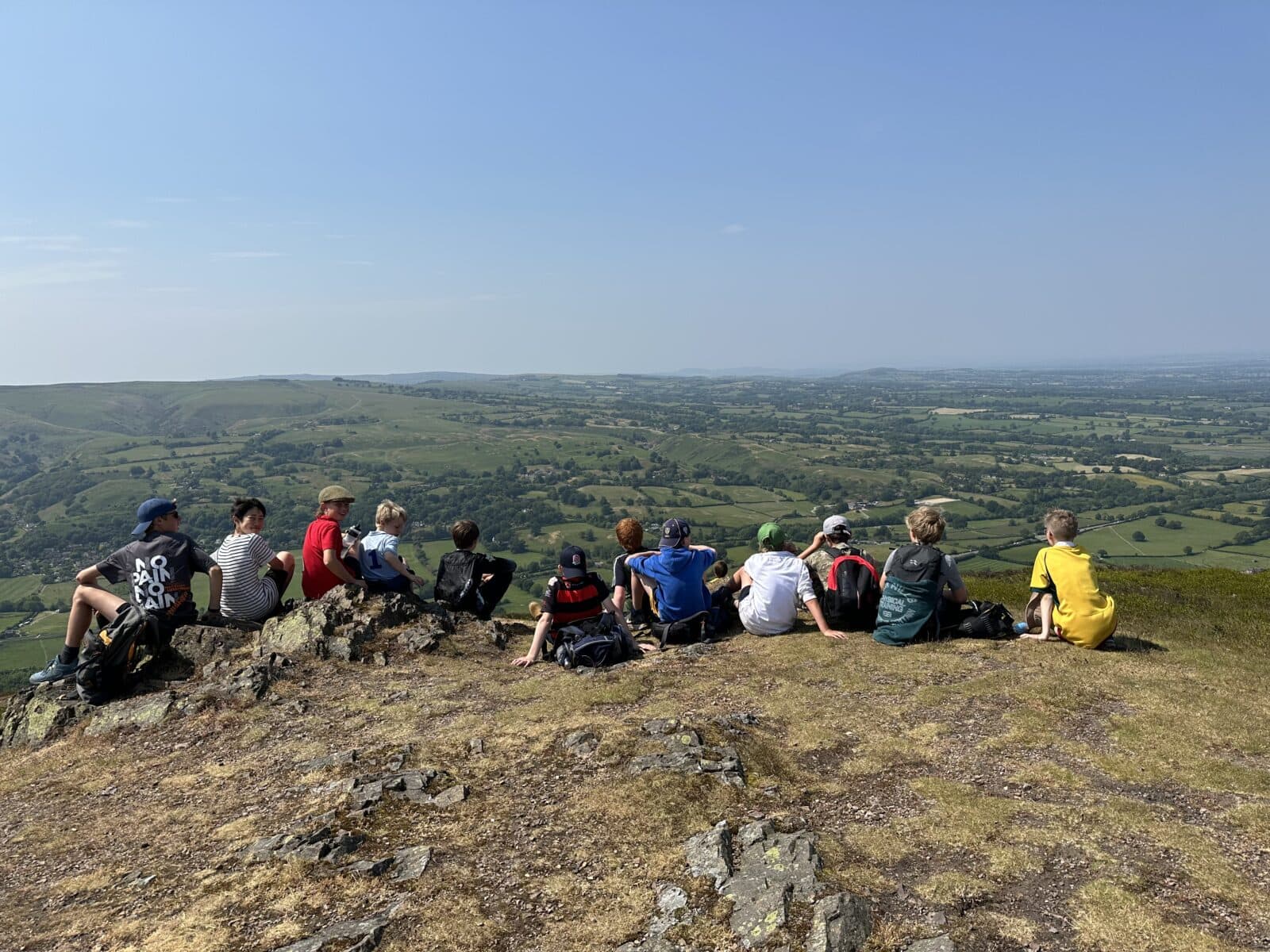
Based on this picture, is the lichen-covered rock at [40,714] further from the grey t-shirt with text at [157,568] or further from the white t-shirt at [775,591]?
the white t-shirt at [775,591]

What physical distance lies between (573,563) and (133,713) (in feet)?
27.3

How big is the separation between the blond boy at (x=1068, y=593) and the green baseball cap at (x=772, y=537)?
15.0 ft

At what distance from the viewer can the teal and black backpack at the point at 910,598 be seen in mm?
12820

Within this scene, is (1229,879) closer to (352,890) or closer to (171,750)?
(352,890)

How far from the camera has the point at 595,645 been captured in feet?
43.6

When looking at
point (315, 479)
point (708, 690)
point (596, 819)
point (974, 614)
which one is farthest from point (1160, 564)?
point (315, 479)

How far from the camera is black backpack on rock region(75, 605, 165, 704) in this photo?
12.6 m

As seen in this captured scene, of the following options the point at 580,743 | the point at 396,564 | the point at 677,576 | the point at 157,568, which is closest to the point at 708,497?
the point at 396,564

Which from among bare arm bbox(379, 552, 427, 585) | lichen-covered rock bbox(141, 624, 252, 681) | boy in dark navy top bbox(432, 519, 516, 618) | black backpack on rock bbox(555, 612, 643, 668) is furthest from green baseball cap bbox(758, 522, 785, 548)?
lichen-covered rock bbox(141, 624, 252, 681)

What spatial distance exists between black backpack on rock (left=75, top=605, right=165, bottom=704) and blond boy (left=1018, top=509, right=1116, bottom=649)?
16632 mm

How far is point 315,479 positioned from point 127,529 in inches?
1569

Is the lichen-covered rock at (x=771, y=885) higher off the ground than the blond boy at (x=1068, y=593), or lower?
lower

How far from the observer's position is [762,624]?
14391 mm

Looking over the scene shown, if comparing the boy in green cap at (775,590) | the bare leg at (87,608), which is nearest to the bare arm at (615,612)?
the boy in green cap at (775,590)
